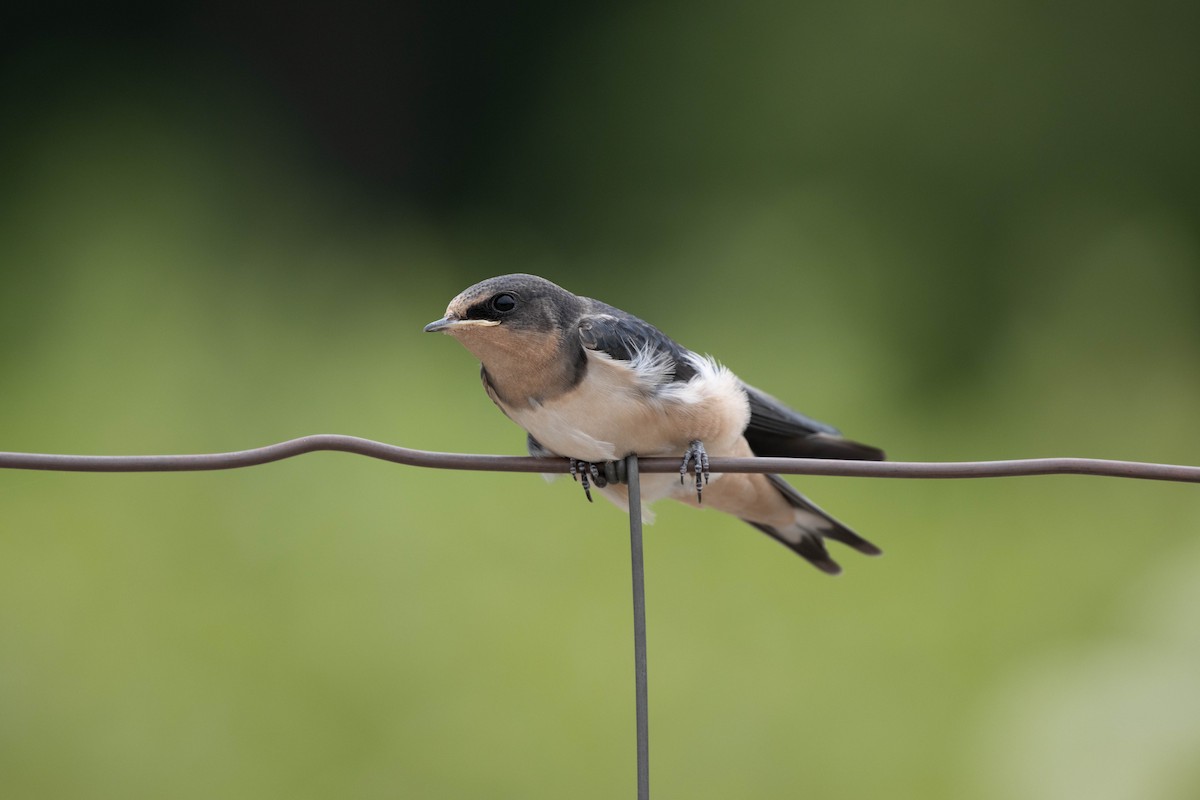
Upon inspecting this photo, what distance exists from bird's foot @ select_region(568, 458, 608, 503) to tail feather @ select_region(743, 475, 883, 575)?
0.39 meters

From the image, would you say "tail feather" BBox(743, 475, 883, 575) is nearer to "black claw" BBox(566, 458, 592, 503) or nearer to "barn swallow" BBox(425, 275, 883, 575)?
"barn swallow" BBox(425, 275, 883, 575)

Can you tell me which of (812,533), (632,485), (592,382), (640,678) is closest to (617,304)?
(812,533)

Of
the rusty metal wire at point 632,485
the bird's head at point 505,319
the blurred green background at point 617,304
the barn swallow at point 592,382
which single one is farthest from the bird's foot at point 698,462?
the blurred green background at point 617,304

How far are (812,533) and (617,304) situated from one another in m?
1.56

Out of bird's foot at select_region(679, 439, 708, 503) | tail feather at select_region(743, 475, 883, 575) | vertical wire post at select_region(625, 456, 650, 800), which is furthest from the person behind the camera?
tail feather at select_region(743, 475, 883, 575)

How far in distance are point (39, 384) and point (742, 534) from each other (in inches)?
73.4

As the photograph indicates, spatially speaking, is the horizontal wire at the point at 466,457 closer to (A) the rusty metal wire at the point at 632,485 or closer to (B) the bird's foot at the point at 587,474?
(A) the rusty metal wire at the point at 632,485

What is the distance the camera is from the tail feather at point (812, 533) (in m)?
1.89

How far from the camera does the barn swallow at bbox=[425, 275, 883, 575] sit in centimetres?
151

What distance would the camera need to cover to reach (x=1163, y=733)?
2641 millimetres

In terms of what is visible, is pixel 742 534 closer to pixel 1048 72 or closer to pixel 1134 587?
pixel 1134 587

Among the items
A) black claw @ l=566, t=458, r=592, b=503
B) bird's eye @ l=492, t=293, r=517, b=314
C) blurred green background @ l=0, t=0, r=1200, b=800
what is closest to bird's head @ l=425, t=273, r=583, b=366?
bird's eye @ l=492, t=293, r=517, b=314

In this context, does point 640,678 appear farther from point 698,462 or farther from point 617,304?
point 617,304

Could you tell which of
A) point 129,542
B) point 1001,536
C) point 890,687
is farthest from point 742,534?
point 129,542
